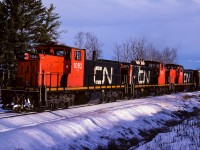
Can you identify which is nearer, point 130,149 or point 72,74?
point 130,149

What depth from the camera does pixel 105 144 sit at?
10180 mm

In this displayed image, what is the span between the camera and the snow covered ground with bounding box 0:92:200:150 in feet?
29.9

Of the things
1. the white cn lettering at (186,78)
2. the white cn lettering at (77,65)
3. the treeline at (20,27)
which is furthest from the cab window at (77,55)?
the white cn lettering at (186,78)

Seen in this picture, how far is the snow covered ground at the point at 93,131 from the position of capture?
29.9 ft

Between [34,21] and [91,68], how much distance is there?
10399 mm

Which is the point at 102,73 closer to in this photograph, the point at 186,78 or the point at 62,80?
the point at 62,80

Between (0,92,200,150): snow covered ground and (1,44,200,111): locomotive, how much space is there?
1220 millimetres

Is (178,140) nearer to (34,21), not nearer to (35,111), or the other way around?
(35,111)

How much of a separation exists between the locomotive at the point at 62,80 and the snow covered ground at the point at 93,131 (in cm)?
122

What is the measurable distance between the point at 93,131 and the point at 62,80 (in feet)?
19.8

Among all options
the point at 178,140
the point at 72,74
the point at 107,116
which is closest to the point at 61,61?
the point at 72,74

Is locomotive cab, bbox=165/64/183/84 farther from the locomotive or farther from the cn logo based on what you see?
Result: the cn logo

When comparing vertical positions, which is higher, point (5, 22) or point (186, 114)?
point (5, 22)

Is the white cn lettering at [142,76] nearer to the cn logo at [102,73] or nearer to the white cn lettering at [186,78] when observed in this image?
the cn logo at [102,73]
